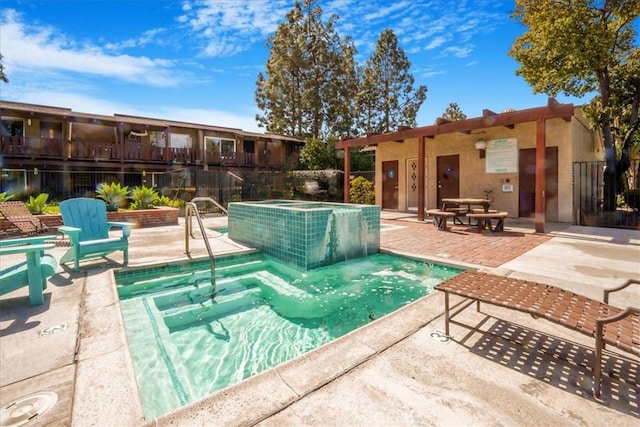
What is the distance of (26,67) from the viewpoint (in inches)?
515

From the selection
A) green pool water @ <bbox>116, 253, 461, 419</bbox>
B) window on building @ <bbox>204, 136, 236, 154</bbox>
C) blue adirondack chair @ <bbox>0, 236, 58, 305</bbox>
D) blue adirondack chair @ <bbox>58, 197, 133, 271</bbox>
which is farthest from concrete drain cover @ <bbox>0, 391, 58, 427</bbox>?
window on building @ <bbox>204, 136, 236, 154</bbox>

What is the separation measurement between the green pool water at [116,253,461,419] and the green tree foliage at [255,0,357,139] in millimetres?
22589

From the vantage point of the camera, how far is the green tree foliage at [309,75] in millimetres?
25141

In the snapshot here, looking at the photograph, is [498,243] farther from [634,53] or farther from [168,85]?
[168,85]

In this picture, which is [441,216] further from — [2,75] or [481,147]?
[2,75]

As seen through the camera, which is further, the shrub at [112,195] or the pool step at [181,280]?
the shrub at [112,195]

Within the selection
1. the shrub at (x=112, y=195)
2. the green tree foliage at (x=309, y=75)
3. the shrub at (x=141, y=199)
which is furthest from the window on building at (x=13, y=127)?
the green tree foliage at (x=309, y=75)

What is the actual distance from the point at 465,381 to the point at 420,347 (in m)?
0.44

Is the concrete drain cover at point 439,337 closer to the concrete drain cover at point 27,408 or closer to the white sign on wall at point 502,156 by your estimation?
the concrete drain cover at point 27,408

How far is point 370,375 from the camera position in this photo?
1967 mm

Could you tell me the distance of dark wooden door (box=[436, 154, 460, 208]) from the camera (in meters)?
11.6

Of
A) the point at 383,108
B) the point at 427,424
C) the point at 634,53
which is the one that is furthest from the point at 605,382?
the point at 383,108

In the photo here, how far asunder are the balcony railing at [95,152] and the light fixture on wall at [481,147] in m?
14.9

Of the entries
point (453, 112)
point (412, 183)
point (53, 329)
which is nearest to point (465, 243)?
point (53, 329)
